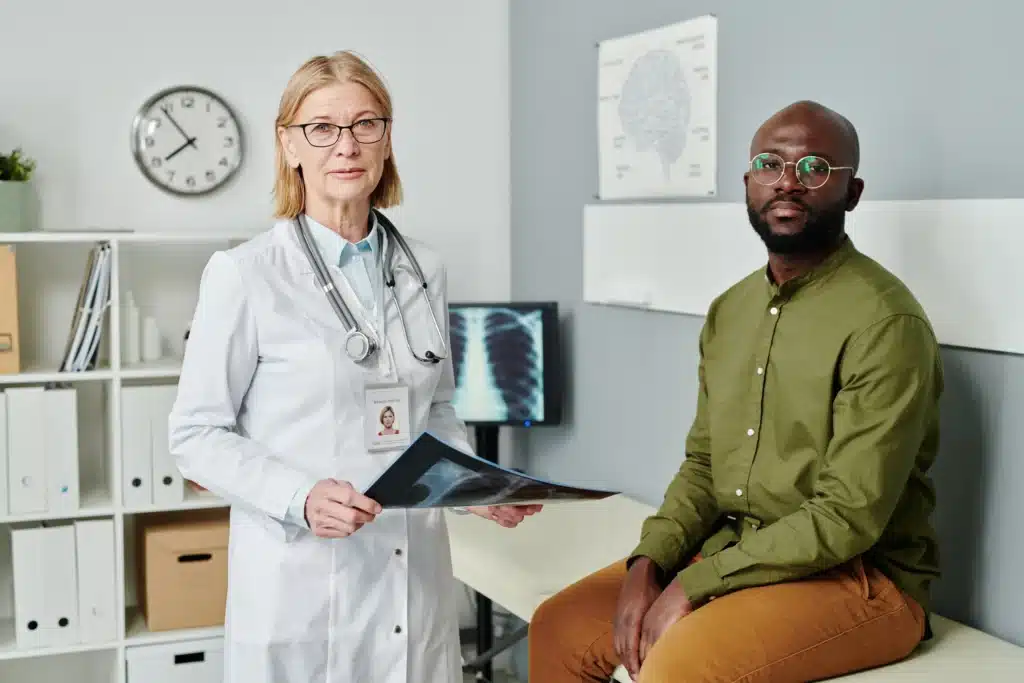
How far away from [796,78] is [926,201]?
536mm

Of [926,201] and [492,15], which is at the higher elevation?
[492,15]

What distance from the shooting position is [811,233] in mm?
2137

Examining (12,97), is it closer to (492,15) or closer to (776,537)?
(492,15)

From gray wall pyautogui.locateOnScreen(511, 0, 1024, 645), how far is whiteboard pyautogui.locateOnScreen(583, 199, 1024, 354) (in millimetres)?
37

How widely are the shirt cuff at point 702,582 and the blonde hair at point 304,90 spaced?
890 millimetres

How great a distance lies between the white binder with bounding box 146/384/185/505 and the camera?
345 centimetres

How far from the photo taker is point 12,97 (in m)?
3.55

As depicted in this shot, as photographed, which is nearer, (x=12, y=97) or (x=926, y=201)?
(x=926, y=201)

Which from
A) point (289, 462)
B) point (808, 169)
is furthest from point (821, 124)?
point (289, 462)

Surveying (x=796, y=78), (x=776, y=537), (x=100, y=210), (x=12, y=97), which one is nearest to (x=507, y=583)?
(x=776, y=537)

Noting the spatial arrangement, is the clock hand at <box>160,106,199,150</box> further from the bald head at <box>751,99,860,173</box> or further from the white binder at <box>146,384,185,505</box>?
the bald head at <box>751,99,860,173</box>

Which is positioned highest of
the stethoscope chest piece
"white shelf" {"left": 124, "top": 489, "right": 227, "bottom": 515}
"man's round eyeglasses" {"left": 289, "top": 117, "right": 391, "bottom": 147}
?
"man's round eyeglasses" {"left": 289, "top": 117, "right": 391, "bottom": 147}

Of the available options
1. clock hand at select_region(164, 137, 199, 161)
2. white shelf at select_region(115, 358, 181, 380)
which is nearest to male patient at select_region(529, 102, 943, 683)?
white shelf at select_region(115, 358, 181, 380)

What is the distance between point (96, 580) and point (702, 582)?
1986mm
